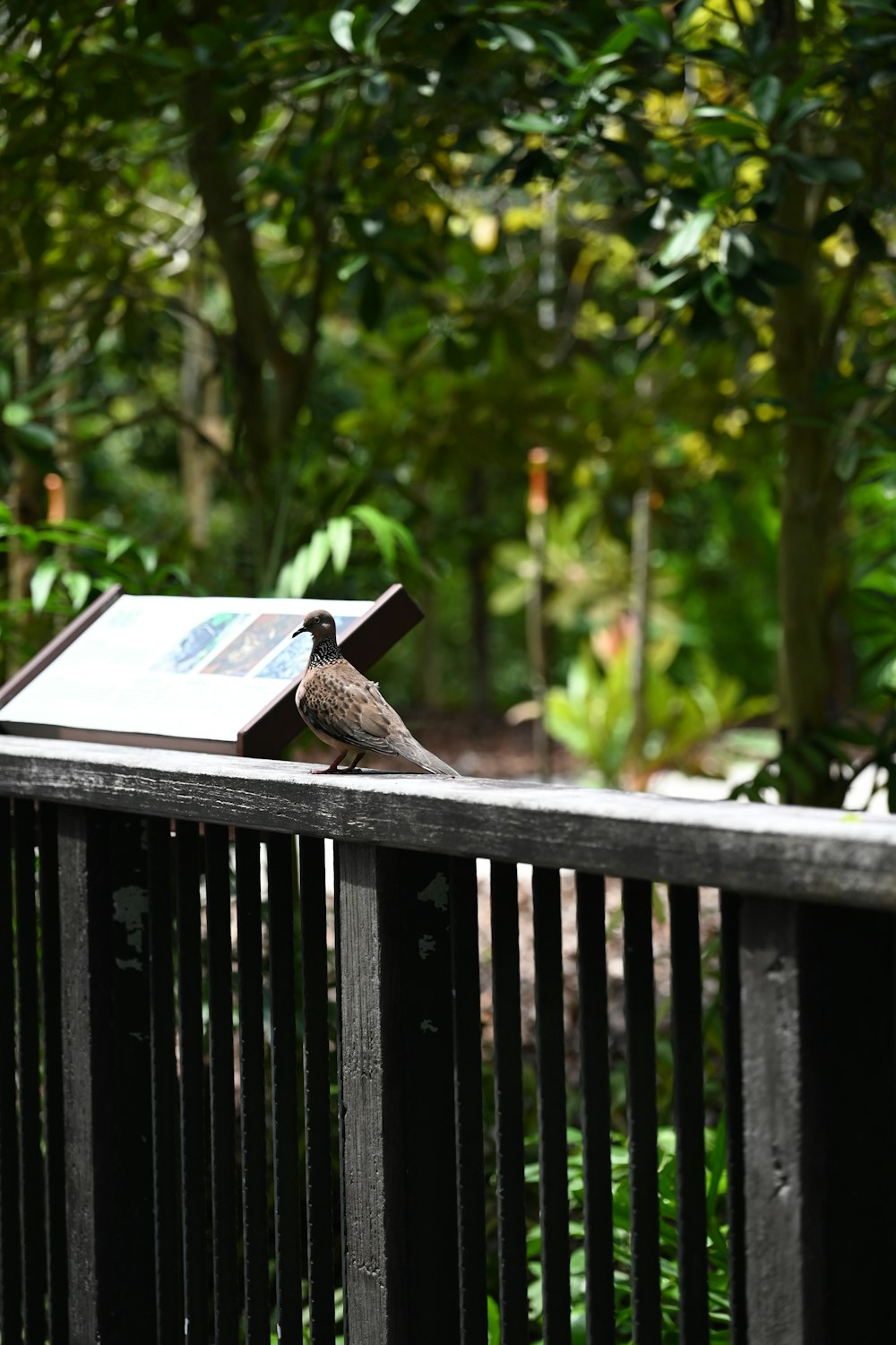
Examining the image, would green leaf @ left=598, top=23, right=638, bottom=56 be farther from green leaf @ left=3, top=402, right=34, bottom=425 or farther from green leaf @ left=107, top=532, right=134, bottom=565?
green leaf @ left=3, top=402, right=34, bottom=425

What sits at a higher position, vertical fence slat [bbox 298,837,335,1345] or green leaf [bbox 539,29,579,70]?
green leaf [bbox 539,29,579,70]

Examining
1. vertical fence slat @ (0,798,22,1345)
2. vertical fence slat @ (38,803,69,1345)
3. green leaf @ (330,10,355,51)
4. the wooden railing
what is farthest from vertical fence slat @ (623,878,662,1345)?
green leaf @ (330,10,355,51)

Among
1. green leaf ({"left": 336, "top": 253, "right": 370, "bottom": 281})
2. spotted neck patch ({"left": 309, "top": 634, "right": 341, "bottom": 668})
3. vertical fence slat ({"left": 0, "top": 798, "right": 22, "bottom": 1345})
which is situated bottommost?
vertical fence slat ({"left": 0, "top": 798, "right": 22, "bottom": 1345})

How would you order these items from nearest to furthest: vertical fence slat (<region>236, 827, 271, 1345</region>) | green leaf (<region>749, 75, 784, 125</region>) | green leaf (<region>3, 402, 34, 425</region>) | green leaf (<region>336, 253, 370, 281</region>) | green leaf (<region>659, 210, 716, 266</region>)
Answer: vertical fence slat (<region>236, 827, 271, 1345</region>) → green leaf (<region>749, 75, 784, 125</region>) → green leaf (<region>659, 210, 716, 266</region>) → green leaf (<region>336, 253, 370, 281</region>) → green leaf (<region>3, 402, 34, 425</region>)

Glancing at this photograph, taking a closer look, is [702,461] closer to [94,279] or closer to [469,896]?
[94,279]

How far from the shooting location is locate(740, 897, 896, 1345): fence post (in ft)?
4.11

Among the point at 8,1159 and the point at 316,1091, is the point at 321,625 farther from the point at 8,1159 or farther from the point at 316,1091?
the point at 8,1159

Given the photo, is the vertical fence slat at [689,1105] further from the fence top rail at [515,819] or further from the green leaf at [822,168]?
the green leaf at [822,168]

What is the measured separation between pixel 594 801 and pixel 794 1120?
0.34 meters

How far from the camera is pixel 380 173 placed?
3896 mm

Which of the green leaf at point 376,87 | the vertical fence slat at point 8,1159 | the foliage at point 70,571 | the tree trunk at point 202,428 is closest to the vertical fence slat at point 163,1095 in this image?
the vertical fence slat at point 8,1159

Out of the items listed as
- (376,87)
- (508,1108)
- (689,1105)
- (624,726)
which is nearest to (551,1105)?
(508,1108)

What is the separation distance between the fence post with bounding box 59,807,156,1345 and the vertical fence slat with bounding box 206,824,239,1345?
174 mm

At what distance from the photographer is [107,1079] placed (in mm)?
2033
